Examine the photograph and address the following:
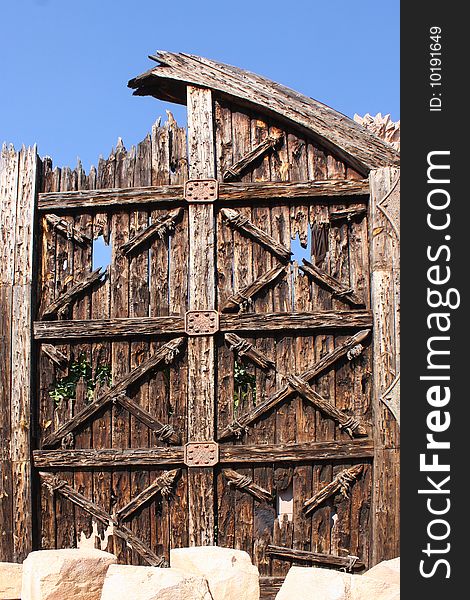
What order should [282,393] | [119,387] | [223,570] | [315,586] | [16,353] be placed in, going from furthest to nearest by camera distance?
[16,353] < [119,387] < [282,393] < [223,570] < [315,586]

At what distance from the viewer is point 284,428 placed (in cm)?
812

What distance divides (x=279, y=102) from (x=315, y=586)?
4.52 metres

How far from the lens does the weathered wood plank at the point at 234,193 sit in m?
8.22

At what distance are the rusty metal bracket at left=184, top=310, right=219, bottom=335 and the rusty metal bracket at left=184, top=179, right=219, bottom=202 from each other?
109 cm

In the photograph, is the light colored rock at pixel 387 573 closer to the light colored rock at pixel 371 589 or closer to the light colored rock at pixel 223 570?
the light colored rock at pixel 371 589

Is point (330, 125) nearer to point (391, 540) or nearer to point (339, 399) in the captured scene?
point (339, 399)

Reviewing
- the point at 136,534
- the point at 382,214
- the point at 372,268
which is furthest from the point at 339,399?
the point at 136,534

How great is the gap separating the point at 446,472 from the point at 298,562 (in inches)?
98.0

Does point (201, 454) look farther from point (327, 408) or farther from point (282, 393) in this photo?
point (327, 408)

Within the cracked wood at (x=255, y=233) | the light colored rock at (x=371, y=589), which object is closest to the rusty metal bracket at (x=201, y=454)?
the cracked wood at (x=255, y=233)

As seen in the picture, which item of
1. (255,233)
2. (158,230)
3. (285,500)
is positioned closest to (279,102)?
(255,233)

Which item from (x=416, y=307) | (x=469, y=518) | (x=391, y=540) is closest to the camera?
(x=469, y=518)

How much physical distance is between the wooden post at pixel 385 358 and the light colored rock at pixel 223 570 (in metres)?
1.72

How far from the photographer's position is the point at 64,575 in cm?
634
